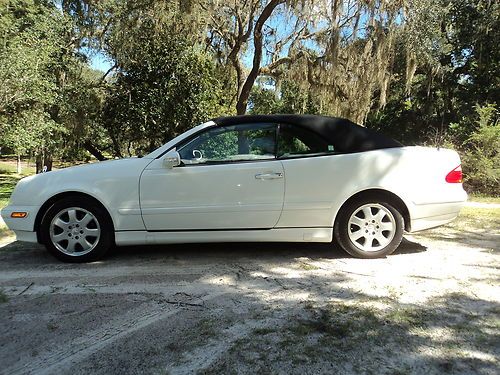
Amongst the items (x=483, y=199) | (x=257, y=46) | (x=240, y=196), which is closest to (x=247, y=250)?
(x=240, y=196)

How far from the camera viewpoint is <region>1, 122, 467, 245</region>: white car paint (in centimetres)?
477

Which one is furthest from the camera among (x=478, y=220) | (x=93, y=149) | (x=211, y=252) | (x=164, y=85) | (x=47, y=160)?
(x=93, y=149)

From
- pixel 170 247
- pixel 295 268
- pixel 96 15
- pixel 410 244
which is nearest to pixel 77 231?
pixel 170 247

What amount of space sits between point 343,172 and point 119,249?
2773mm

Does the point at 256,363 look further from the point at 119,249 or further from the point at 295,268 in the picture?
the point at 119,249

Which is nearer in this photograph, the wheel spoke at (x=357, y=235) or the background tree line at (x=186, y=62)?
the wheel spoke at (x=357, y=235)

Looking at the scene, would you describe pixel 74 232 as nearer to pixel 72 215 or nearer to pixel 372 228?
pixel 72 215

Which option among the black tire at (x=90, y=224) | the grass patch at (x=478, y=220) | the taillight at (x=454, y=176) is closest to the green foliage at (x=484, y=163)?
the grass patch at (x=478, y=220)

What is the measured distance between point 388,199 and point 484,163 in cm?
727

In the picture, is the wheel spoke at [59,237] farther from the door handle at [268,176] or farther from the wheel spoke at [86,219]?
the door handle at [268,176]

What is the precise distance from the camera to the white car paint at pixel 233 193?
4.77 meters

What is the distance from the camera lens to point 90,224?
4840 mm

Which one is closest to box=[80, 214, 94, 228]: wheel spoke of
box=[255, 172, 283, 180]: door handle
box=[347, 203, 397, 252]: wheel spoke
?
box=[255, 172, 283, 180]: door handle

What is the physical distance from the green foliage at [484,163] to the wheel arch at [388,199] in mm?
7053
